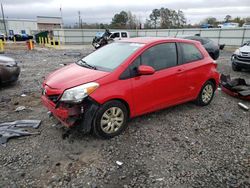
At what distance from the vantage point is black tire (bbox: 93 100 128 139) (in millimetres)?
3631

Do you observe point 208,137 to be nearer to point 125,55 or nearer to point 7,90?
point 125,55

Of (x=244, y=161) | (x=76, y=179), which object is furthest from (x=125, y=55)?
(x=244, y=161)

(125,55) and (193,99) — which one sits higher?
(125,55)

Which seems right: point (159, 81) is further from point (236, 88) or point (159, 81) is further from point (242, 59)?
point (242, 59)

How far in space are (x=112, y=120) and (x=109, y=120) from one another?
0.19 ft

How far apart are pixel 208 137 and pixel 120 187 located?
2027 mm

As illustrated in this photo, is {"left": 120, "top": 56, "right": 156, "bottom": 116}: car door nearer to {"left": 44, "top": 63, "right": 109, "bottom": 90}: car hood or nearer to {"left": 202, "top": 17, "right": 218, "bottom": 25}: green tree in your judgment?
{"left": 44, "top": 63, "right": 109, "bottom": 90}: car hood

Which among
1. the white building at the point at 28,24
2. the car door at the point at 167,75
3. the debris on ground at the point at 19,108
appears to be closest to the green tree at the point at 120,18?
the white building at the point at 28,24

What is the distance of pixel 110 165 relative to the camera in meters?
3.19

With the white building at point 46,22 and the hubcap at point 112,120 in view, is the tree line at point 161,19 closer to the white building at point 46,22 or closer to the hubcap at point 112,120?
the white building at point 46,22

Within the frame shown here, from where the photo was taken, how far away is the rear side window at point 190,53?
4.85 m

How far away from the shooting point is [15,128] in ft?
13.6

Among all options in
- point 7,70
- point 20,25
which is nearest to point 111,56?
point 7,70

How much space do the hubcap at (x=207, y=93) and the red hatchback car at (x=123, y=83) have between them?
236mm
